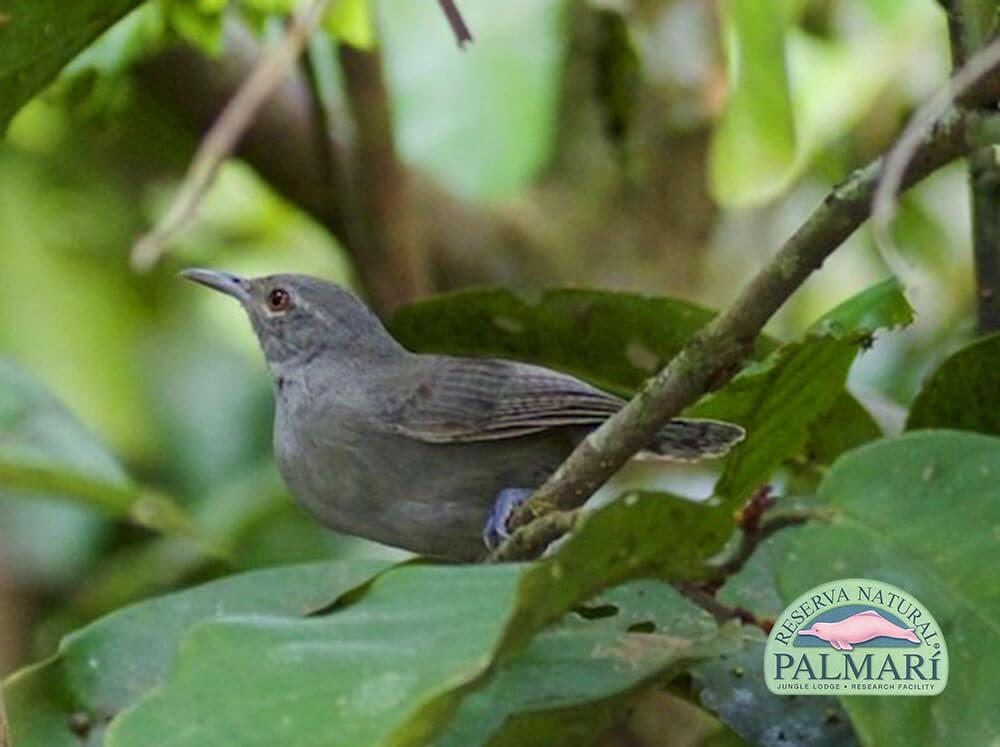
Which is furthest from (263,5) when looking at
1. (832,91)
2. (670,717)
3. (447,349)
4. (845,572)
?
(832,91)

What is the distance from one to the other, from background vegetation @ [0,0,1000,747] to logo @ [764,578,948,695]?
3cm

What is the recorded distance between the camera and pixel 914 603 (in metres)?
2.34

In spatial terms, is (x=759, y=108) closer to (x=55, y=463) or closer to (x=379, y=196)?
(x=379, y=196)

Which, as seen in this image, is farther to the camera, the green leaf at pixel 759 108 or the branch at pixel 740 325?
the green leaf at pixel 759 108

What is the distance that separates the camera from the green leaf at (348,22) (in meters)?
4.30

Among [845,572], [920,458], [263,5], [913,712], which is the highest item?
[263,5]

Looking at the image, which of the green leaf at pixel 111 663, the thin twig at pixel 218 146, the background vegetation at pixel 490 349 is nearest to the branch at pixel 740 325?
the background vegetation at pixel 490 349

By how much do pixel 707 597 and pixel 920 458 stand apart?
31 centimetres

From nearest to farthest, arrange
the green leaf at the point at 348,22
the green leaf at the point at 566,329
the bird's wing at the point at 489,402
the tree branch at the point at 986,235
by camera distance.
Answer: the tree branch at the point at 986,235
the green leaf at the point at 566,329
the bird's wing at the point at 489,402
the green leaf at the point at 348,22

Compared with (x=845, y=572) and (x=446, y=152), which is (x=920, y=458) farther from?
(x=446, y=152)

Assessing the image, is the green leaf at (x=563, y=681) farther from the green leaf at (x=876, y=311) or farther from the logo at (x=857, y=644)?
the green leaf at (x=876, y=311)

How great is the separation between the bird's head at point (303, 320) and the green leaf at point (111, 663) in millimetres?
1381

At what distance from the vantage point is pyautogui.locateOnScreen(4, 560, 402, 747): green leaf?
9.61 ft

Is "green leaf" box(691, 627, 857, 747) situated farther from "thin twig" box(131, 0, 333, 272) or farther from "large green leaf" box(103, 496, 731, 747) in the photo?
"thin twig" box(131, 0, 333, 272)
